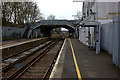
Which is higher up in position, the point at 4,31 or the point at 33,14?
the point at 33,14

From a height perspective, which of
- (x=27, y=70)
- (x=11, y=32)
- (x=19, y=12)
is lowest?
(x=27, y=70)

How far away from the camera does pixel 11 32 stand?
108 ft

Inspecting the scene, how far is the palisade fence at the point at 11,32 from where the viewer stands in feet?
96.4

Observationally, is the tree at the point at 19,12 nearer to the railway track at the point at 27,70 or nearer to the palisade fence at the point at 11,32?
the palisade fence at the point at 11,32

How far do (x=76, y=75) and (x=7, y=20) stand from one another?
1365 inches

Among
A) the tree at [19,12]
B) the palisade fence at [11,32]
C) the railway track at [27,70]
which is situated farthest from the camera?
the tree at [19,12]

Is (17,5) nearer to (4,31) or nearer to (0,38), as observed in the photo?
(4,31)

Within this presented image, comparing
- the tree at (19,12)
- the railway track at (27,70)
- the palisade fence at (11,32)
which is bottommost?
the railway track at (27,70)

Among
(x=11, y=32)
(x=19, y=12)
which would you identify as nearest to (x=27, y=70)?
(x=11, y=32)

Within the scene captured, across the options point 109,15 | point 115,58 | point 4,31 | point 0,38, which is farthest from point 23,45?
point 115,58

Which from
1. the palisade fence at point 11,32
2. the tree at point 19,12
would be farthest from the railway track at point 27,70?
the tree at point 19,12

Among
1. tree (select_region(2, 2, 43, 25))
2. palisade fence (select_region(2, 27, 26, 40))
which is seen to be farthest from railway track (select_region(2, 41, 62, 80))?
A: tree (select_region(2, 2, 43, 25))

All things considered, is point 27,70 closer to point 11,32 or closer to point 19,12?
point 11,32

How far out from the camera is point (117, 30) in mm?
7406
